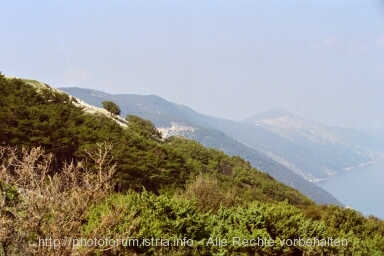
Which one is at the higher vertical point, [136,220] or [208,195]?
[136,220]

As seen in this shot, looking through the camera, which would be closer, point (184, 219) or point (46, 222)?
point (46, 222)

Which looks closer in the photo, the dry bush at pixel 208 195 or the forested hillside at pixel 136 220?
the forested hillside at pixel 136 220

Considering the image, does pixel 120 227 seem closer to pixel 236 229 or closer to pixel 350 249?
pixel 236 229

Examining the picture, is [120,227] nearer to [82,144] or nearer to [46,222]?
[46,222]

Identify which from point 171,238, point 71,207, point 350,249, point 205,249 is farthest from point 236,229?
point 71,207

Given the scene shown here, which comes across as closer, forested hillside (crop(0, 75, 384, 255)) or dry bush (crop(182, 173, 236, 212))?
forested hillside (crop(0, 75, 384, 255))

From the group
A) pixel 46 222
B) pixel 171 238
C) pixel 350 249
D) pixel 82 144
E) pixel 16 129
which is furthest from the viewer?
pixel 82 144

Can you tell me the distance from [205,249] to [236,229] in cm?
147

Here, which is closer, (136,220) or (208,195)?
(136,220)

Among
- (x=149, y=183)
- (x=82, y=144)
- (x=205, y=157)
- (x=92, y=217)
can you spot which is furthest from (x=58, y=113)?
(x=205, y=157)

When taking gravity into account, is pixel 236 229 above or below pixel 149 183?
above

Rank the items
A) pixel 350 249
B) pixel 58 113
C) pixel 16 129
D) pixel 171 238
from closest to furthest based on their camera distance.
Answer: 1. pixel 171 238
2. pixel 350 249
3. pixel 16 129
4. pixel 58 113

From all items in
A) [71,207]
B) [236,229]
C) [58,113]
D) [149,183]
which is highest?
[58,113]

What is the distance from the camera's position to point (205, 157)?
70.2 m
